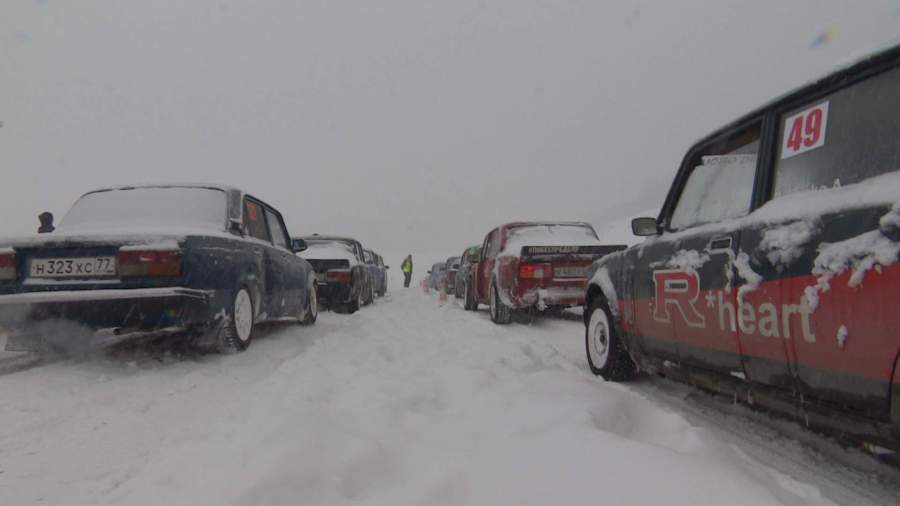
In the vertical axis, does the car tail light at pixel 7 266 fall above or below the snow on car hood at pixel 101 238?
below

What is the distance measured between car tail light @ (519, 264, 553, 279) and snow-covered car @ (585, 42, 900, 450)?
359 cm

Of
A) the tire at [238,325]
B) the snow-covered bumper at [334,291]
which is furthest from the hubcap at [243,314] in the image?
the snow-covered bumper at [334,291]

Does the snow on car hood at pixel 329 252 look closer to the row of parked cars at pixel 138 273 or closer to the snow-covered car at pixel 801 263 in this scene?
the row of parked cars at pixel 138 273

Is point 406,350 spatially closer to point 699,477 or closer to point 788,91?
point 699,477

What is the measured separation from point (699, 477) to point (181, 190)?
4.53m

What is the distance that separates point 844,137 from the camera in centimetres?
200

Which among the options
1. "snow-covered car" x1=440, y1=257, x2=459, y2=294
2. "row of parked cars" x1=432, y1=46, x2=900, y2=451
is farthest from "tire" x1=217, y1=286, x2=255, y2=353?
"snow-covered car" x1=440, y1=257, x2=459, y2=294

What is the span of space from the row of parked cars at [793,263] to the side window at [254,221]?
12.1 ft

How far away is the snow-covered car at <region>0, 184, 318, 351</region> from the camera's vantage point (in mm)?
3621

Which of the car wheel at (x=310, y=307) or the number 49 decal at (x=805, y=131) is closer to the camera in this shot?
the number 49 decal at (x=805, y=131)

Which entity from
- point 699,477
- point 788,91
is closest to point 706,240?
point 788,91

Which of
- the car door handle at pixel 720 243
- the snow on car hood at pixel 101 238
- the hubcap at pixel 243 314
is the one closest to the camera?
the car door handle at pixel 720 243

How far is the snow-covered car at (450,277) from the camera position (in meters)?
16.2

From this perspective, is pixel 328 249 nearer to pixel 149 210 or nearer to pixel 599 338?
pixel 149 210
